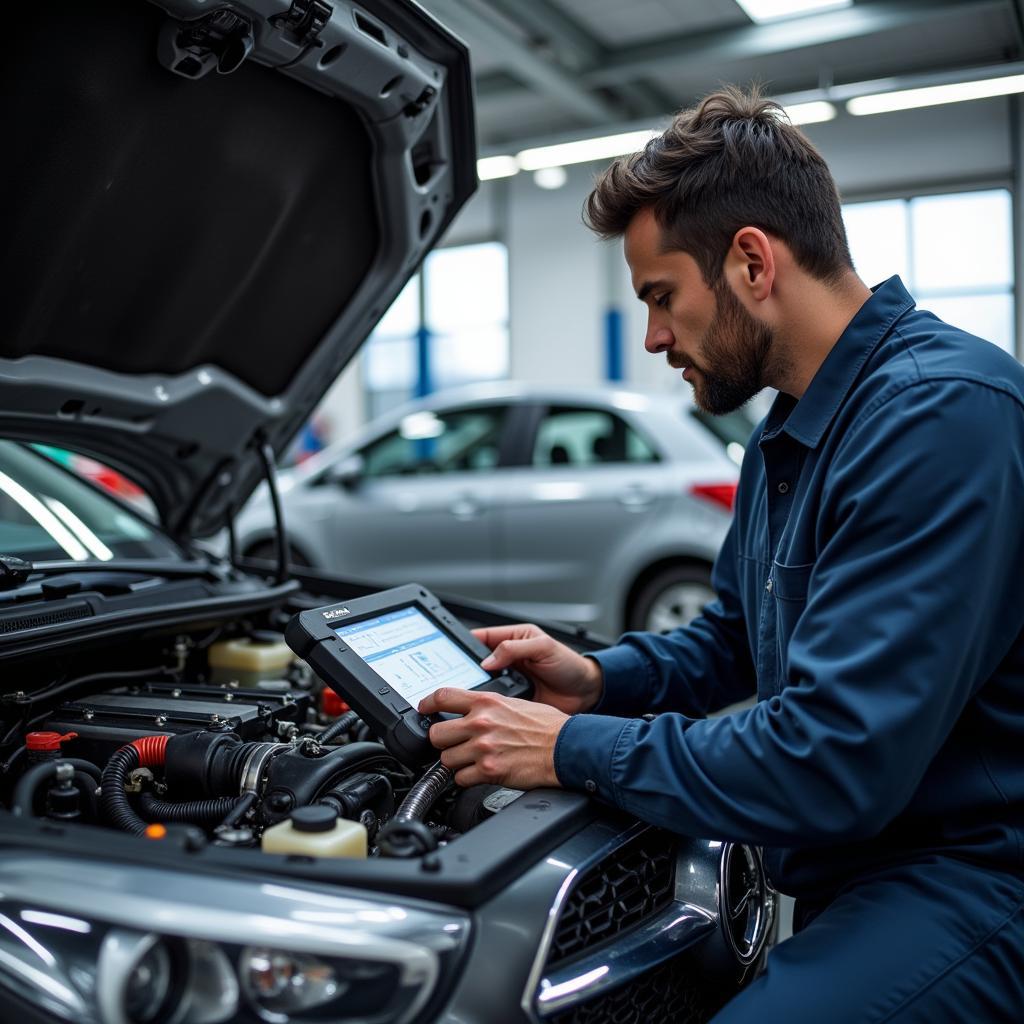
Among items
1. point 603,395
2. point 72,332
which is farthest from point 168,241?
point 603,395

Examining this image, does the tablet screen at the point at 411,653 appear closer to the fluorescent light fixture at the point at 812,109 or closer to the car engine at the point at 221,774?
the car engine at the point at 221,774

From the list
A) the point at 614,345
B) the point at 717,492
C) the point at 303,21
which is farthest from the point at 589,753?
the point at 614,345

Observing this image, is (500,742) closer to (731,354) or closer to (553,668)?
(553,668)

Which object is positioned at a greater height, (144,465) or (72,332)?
(72,332)

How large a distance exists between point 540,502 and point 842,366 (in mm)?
3835

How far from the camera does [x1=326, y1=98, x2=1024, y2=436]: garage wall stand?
9.38 meters

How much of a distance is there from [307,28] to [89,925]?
54.1 inches

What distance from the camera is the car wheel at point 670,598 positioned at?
505 cm

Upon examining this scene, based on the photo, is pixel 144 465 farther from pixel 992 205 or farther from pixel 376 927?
pixel 992 205

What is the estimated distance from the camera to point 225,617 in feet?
7.07

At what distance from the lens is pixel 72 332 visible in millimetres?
2041

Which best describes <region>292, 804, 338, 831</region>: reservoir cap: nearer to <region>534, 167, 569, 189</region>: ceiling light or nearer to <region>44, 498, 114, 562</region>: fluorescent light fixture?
<region>44, 498, 114, 562</region>: fluorescent light fixture

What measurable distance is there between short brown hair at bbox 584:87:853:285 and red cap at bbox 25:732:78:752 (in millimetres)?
1177

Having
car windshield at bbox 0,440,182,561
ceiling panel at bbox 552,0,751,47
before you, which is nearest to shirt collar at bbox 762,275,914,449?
car windshield at bbox 0,440,182,561
